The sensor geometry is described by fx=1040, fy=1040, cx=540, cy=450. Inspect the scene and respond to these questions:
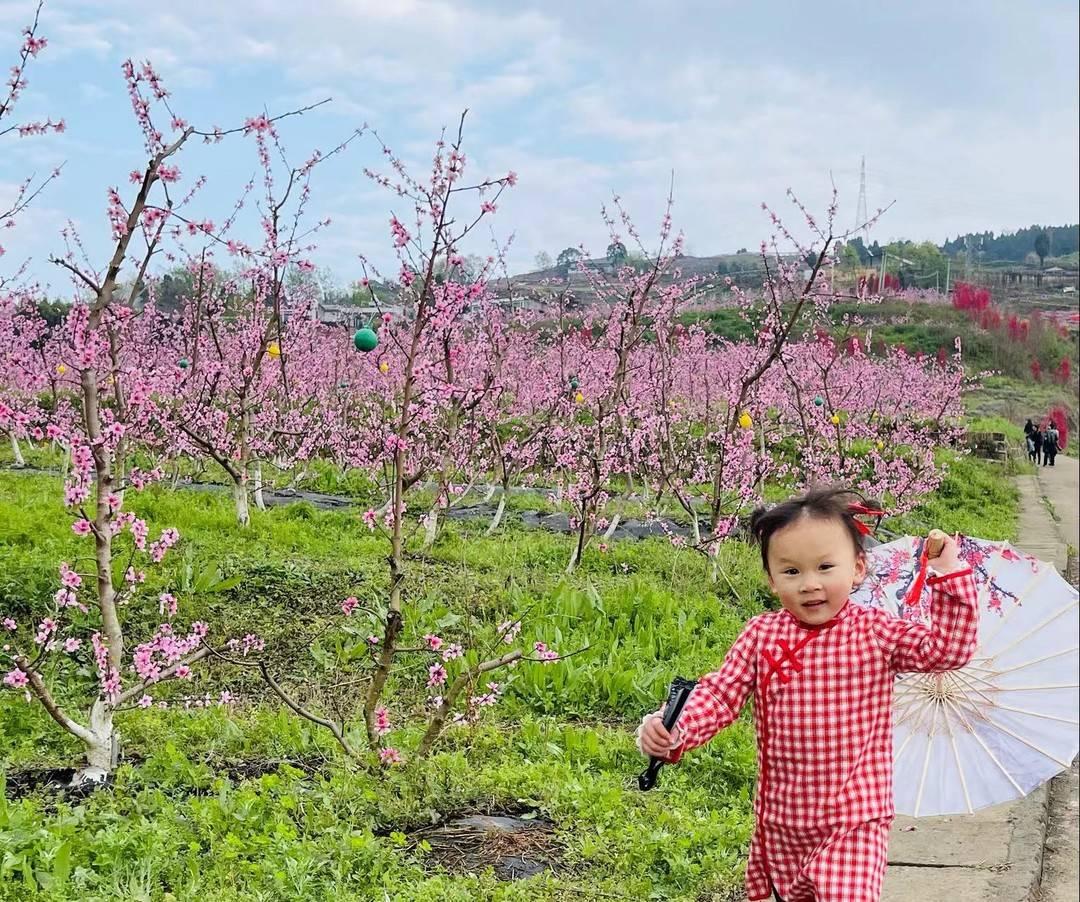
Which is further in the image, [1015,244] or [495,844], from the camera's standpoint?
[1015,244]

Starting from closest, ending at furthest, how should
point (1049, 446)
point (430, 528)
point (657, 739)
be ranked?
point (657, 739) < point (430, 528) < point (1049, 446)

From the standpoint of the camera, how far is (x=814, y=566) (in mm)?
2334

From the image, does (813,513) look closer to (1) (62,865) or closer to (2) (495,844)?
(2) (495,844)

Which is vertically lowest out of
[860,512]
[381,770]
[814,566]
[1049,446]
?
[1049,446]

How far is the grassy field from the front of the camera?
3.20 m

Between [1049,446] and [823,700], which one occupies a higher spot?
[823,700]

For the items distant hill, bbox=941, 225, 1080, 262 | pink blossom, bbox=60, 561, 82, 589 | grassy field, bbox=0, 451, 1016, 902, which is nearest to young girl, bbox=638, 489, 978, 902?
grassy field, bbox=0, 451, 1016, 902

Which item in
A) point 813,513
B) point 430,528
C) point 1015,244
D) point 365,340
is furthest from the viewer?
point 1015,244

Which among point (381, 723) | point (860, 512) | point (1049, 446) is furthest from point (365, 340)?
point (1049, 446)

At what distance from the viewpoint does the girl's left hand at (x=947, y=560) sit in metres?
2.28

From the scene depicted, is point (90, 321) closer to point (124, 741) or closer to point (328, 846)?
point (124, 741)

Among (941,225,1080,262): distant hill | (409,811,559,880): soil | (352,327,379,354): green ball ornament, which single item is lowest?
(409,811,559,880): soil

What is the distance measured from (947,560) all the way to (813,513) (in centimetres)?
30

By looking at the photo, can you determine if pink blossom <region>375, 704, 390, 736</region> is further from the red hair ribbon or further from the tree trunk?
the tree trunk
